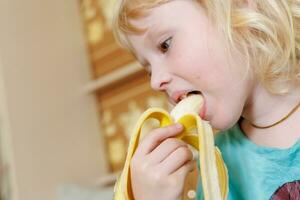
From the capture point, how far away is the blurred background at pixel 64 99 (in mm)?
1942

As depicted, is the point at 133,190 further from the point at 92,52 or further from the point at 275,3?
the point at 92,52

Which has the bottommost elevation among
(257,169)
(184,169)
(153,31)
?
(257,169)

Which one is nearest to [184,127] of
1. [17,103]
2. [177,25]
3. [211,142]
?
[211,142]

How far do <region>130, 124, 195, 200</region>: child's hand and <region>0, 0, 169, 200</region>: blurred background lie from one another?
97 cm

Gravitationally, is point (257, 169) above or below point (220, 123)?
below

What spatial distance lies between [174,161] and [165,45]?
20 centimetres

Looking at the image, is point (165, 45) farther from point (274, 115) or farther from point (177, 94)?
point (274, 115)

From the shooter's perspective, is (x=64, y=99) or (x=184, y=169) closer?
(x=184, y=169)

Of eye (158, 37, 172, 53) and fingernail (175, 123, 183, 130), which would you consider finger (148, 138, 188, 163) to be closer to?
fingernail (175, 123, 183, 130)

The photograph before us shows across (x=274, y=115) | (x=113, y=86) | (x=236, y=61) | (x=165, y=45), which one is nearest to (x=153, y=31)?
(x=165, y=45)

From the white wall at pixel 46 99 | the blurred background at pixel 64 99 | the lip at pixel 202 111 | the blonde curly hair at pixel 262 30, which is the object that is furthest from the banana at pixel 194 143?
the white wall at pixel 46 99

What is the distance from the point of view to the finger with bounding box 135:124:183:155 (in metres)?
0.90

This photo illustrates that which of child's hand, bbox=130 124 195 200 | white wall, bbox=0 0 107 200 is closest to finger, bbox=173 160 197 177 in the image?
child's hand, bbox=130 124 195 200

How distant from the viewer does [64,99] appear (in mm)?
2123
